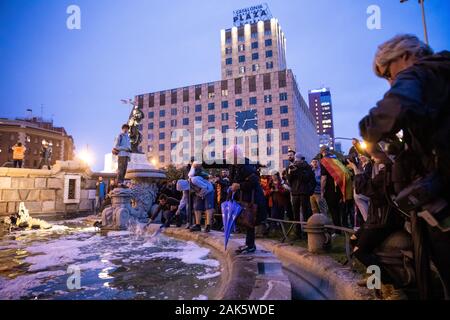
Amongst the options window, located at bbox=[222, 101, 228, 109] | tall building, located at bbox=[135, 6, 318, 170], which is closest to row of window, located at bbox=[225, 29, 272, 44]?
tall building, located at bbox=[135, 6, 318, 170]

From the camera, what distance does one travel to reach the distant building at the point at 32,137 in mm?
64325

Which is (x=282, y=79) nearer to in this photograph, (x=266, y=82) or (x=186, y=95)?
(x=266, y=82)

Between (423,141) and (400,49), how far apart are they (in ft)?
2.13

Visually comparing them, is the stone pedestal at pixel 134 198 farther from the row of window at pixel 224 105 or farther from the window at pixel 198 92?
the window at pixel 198 92

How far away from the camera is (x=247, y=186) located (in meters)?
3.98

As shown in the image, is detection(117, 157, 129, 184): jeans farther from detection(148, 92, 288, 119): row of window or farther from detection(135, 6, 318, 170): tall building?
detection(148, 92, 288, 119): row of window

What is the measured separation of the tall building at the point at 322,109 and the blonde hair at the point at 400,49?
18428 centimetres

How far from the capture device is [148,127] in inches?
2598

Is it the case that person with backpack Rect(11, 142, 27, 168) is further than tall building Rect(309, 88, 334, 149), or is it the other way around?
tall building Rect(309, 88, 334, 149)

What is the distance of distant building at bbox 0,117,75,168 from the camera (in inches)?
2532

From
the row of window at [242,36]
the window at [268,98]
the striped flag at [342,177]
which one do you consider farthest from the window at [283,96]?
the striped flag at [342,177]

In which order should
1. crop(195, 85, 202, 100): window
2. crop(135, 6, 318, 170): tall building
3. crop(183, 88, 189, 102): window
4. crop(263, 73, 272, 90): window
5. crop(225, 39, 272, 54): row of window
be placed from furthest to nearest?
crop(225, 39, 272, 54): row of window, crop(183, 88, 189, 102): window, crop(195, 85, 202, 100): window, crop(263, 73, 272, 90): window, crop(135, 6, 318, 170): tall building

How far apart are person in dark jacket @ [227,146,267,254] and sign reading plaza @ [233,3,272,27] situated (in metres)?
80.1
